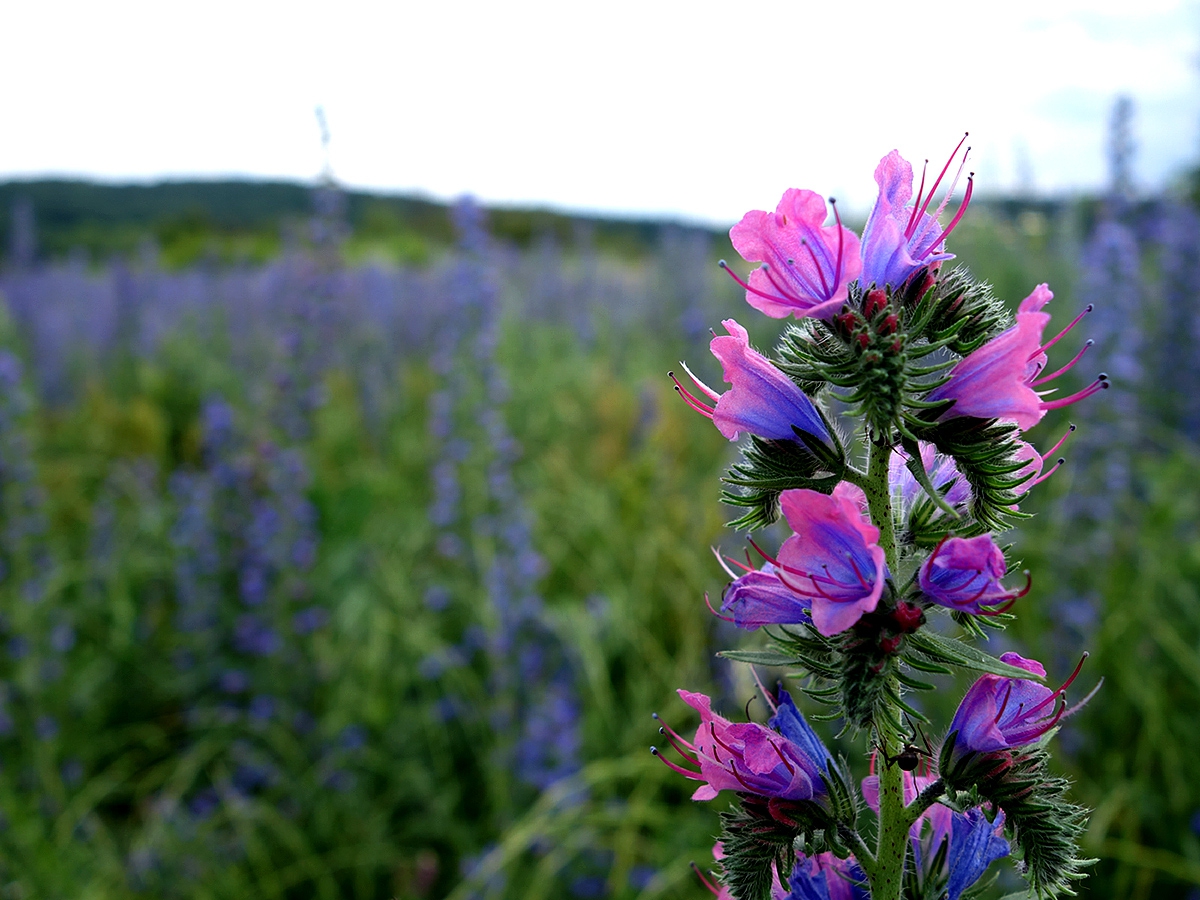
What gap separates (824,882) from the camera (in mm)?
1013

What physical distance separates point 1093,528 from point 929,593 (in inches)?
167

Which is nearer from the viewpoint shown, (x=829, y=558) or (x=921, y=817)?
(x=829, y=558)

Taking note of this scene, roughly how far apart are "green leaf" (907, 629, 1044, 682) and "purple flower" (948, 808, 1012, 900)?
223mm

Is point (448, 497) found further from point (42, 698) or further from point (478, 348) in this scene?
point (42, 698)

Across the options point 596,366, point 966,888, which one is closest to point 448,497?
point 966,888

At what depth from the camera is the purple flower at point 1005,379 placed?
908 millimetres

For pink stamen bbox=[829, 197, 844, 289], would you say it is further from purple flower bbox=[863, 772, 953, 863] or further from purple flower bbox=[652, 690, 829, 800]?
purple flower bbox=[863, 772, 953, 863]

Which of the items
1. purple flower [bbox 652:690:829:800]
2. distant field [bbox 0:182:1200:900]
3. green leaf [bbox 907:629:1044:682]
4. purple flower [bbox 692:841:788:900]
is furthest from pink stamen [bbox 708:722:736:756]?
distant field [bbox 0:182:1200:900]

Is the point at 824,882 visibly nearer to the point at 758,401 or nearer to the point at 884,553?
the point at 884,553

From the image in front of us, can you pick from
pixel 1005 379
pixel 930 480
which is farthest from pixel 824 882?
pixel 1005 379

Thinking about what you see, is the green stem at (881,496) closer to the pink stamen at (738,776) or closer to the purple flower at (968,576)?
the purple flower at (968,576)

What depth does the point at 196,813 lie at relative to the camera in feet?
12.2

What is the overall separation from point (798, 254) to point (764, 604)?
40 centimetres

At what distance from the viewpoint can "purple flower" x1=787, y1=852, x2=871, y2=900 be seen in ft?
3.26
